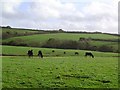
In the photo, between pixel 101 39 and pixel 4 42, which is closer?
pixel 4 42

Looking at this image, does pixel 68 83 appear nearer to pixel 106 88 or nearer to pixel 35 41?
pixel 106 88

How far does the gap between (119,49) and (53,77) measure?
86.6 metres

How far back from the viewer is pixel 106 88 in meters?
19.3

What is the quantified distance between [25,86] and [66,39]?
98.8 m

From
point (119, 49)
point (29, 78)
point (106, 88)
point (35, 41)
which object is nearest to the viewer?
point (106, 88)

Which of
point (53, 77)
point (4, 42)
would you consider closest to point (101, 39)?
point (4, 42)

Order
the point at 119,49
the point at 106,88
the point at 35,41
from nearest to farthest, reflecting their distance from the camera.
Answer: the point at 106,88 → the point at 119,49 → the point at 35,41

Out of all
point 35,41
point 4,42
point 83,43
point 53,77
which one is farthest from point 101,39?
point 53,77

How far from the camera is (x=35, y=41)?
115 m

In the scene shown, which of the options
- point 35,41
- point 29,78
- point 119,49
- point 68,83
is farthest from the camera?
point 35,41

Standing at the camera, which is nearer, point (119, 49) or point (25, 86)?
point (25, 86)

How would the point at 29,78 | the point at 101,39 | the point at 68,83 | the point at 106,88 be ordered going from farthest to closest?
the point at 101,39 < the point at 29,78 < the point at 68,83 < the point at 106,88

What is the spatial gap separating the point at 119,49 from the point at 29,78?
87.8m

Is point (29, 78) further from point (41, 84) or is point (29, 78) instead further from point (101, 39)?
point (101, 39)
